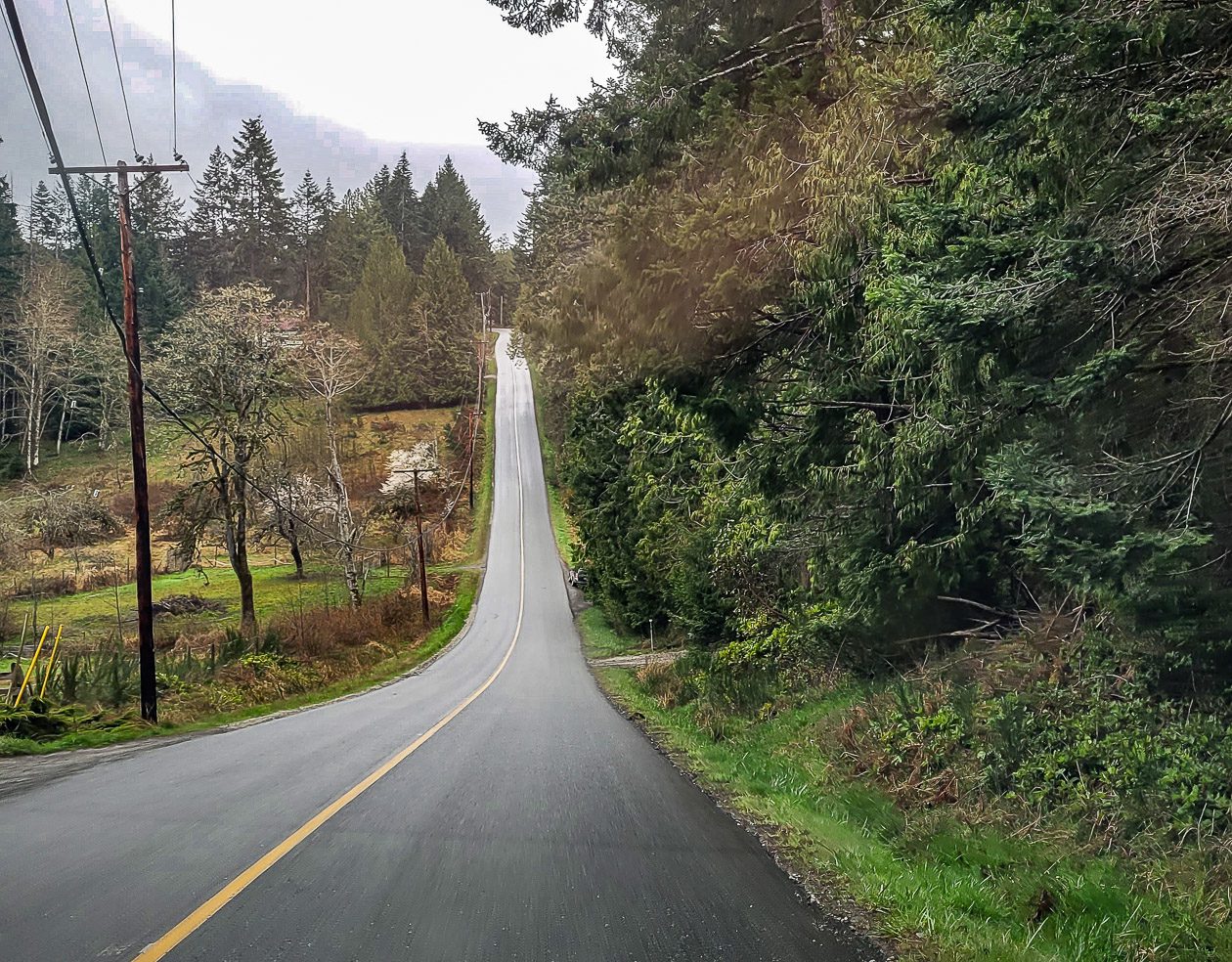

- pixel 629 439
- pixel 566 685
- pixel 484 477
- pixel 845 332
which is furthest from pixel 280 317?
pixel 484 477

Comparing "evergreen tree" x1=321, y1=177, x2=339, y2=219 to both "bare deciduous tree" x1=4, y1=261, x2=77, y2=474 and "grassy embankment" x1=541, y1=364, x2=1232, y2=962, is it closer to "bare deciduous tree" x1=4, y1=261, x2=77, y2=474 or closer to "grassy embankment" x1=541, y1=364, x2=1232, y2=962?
"bare deciduous tree" x1=4, y1=261, x2=77, y2=474

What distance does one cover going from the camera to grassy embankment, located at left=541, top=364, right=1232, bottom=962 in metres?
4.31

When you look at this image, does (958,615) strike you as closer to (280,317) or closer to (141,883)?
(141,883)

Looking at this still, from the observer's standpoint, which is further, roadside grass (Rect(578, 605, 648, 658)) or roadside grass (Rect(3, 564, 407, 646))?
roadside grass (Rect(3, 564, 407, 646))

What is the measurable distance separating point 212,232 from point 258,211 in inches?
257

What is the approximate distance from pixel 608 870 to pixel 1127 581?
3544 mm

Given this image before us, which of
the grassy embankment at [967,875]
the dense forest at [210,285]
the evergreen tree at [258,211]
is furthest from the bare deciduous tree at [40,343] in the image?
the grassy embankment at [967,875]

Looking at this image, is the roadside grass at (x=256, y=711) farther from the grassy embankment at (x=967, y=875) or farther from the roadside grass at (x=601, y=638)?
the grassy embankment at (x=967, y=875)

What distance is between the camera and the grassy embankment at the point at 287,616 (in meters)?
14.2

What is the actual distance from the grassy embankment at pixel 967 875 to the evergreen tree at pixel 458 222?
97.3 metres

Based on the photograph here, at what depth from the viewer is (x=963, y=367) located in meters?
6.14

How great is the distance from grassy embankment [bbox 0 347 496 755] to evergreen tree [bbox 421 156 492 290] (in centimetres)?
4322

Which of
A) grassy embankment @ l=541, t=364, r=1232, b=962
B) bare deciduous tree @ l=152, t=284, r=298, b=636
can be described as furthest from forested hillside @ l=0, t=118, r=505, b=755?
Result: grassy embankment @ l=541, t=364, r=1232, b=962

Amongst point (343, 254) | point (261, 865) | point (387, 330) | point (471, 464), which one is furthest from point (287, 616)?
point (343, 254)
